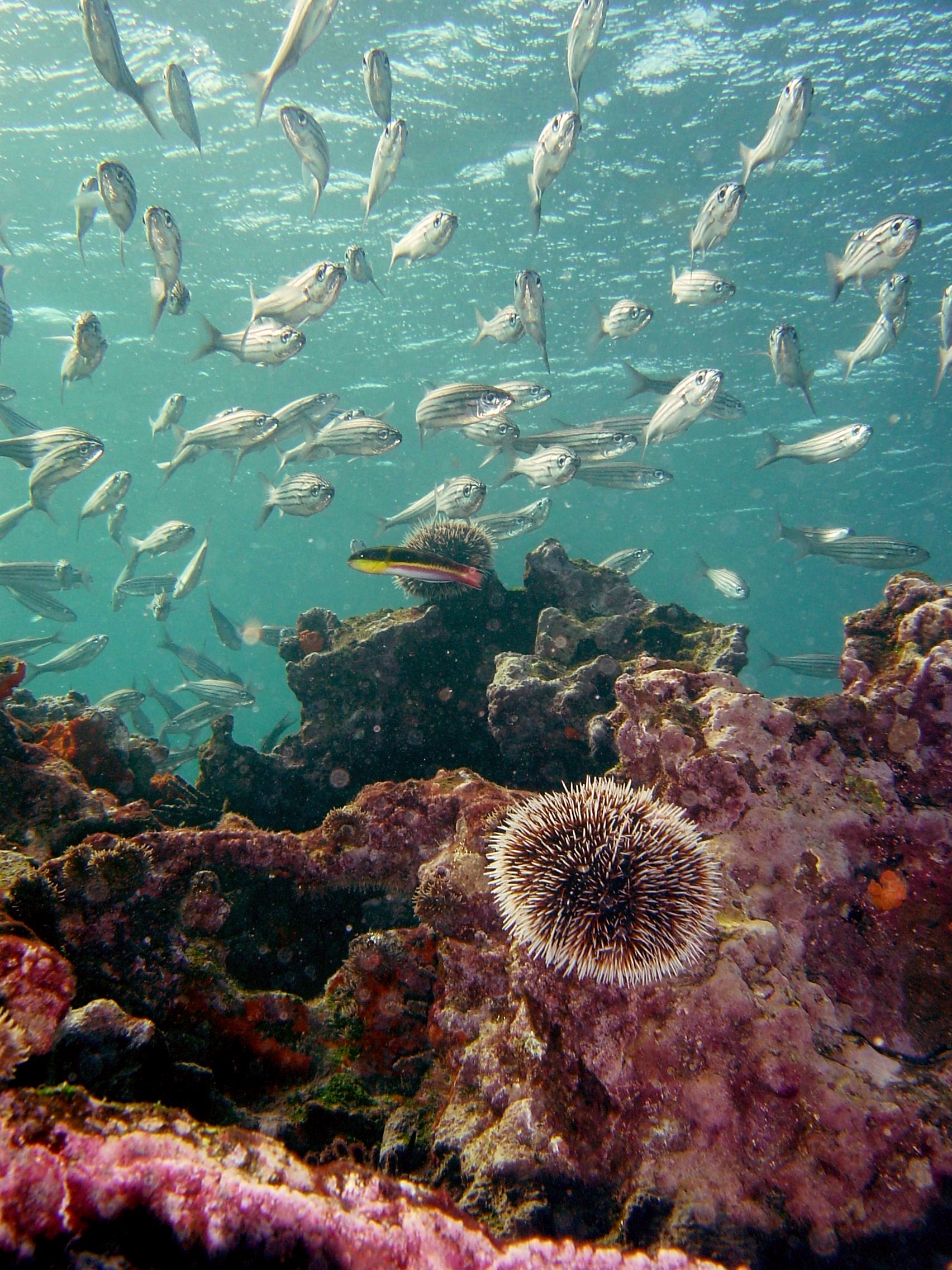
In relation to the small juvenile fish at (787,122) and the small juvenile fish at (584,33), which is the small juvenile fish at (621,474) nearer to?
the small juvenile fish at (787,122)

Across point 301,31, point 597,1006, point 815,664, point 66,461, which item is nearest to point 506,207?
point 301,31

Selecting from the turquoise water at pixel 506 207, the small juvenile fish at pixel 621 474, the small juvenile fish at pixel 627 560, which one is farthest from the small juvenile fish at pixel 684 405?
the turquoise water at pixel 506 207

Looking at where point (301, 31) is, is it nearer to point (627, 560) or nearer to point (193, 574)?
point (627, 560)

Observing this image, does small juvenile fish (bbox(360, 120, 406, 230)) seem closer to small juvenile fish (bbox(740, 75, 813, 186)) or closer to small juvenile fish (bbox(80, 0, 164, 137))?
small juvenile fish (bbox(80, 0, 164, 137))

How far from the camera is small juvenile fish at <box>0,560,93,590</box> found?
968 centimetres

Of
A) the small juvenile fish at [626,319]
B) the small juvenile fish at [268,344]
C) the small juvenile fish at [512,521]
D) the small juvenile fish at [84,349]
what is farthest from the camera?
the small juvenile fish at [626,319]

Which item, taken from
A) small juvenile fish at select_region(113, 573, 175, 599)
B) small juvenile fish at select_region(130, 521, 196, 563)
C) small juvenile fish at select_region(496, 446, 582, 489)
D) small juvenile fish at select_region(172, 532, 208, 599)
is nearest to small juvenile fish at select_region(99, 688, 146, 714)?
small juvenile fish at select_region(113, 573, 175, 599)

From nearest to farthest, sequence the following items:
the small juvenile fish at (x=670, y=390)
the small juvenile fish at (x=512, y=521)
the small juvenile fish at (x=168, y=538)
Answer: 1. the small juvenile fish at (x=512, y=521)
2. the small juvenile fish at (x=670, y=390)
3. the small juvenile fish at (x=168, y=538)

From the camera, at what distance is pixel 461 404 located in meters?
6.78

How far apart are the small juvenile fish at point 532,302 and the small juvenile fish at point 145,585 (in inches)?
325

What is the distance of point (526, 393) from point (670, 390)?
2.01 metres

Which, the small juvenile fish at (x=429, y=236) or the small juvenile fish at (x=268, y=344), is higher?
the small juvenile fish at (x=429, y=236)

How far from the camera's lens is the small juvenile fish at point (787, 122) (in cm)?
582

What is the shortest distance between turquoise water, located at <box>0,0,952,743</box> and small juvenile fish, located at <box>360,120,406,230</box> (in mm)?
4940
